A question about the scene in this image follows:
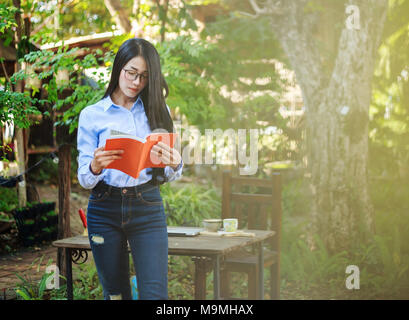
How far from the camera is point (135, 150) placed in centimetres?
217

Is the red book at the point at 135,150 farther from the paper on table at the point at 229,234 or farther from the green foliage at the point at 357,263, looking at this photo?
the green foliage at the point at 357,263

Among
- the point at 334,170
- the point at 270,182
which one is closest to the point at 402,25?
the point at 334,170

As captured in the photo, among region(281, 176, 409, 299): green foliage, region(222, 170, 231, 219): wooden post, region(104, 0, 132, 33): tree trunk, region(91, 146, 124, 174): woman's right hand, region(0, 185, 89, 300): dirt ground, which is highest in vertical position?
region(104, 0, 132, 33): tree trunk

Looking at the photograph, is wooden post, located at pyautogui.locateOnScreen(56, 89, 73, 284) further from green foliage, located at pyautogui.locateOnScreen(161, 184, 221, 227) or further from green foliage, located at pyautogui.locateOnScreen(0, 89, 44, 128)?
→ green foliage, located at pyautogui.locateOnScreen(161, 184, 221, 227)

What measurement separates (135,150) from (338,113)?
3520 millimetres

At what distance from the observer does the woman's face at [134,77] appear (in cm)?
237

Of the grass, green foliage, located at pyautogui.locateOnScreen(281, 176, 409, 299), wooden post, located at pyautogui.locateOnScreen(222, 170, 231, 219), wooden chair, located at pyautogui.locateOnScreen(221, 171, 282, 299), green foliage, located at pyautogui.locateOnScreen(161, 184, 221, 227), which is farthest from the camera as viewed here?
green foliage, located at pyautogui.locateOnScreen(161, 184, 221, 227)

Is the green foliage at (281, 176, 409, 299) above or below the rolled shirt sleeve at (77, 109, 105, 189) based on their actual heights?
below

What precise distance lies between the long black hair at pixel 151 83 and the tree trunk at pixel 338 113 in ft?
10.6

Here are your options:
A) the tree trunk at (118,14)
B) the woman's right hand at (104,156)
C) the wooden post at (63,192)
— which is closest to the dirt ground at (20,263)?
the wooden post at (63,192)

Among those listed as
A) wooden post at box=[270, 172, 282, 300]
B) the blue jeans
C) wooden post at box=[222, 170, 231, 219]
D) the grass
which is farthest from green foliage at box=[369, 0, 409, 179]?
the blue jeans

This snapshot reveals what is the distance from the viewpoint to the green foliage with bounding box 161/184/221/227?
18.7ft

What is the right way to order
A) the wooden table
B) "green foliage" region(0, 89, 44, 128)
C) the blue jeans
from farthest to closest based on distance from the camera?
"green foliage" region(0, 89, 44, 128)
the wooden table
the blue jeans
